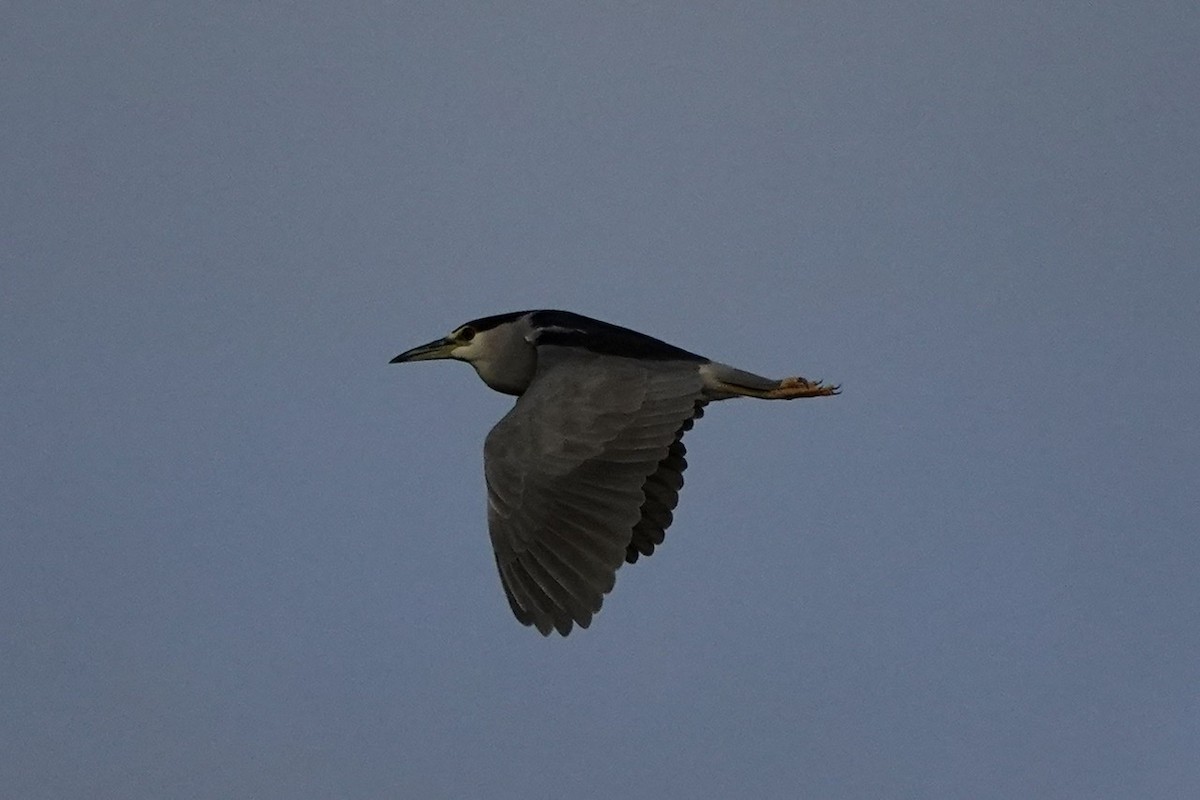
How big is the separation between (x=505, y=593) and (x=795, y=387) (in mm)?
2785

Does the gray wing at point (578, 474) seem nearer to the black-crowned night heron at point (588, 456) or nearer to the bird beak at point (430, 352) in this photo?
the black-crowned night heron at point (588, 456)

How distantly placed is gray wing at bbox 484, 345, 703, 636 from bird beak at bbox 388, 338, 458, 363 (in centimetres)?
193

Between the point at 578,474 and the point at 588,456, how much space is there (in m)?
0.14

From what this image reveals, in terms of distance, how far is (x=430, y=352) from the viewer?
14273mm

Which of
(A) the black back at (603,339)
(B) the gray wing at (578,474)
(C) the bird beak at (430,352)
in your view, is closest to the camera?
(B) the gray wing at (578,474)

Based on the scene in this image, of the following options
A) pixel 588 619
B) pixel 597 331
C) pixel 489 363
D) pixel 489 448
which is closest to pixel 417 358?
pixel 489 363

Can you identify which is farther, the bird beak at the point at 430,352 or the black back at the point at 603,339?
the bird beak at the point at 430,352

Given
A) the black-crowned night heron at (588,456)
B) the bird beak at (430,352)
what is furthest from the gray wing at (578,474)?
the bird beak at (430,352)

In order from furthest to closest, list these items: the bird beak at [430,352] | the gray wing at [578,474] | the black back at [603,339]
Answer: the bird beak at [430,352], the black back at [603,339], the gray wing at [578,474]

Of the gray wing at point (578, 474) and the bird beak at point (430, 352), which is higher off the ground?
the bird beak at point (430, 352)

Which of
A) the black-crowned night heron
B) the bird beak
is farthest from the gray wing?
the bird beak

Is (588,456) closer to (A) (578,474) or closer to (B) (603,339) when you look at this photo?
(A) (578,474)

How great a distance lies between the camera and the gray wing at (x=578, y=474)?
1105 cm

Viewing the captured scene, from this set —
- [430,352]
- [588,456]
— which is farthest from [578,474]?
[430,352]
